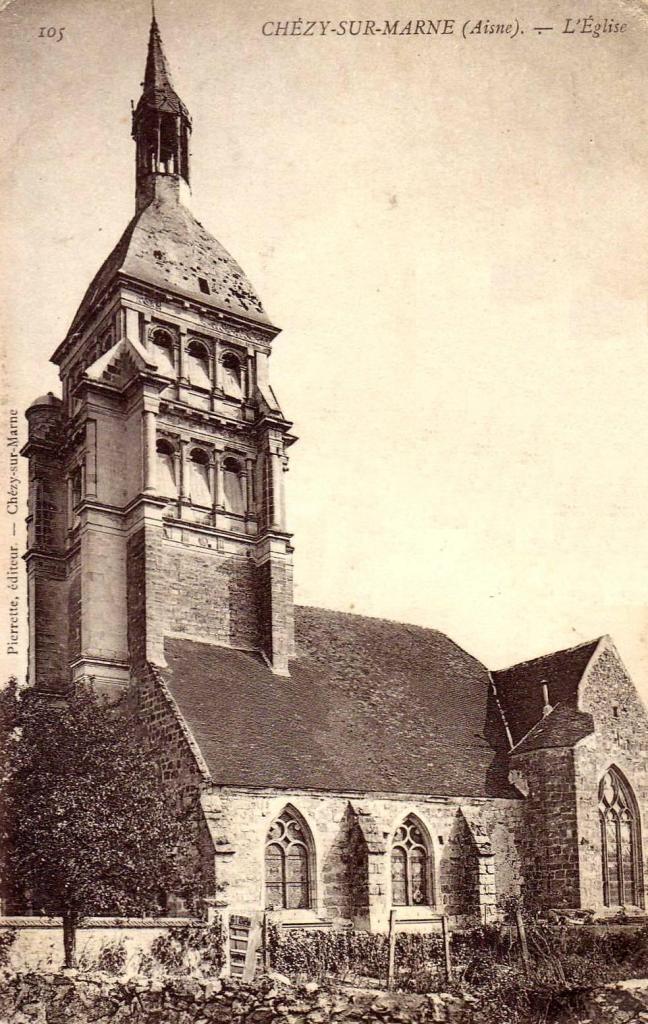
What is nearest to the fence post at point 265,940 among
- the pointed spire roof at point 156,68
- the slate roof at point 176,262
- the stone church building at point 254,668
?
the stone church building at point 254,668

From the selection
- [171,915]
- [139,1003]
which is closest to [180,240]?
[171,915]

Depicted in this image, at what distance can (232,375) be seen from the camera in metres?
33.5

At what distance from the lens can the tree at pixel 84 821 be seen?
21344mm

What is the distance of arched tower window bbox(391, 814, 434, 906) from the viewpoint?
88.9 feet

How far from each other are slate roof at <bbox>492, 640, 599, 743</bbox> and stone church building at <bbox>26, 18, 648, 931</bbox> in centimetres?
10

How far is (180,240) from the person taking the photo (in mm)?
33906

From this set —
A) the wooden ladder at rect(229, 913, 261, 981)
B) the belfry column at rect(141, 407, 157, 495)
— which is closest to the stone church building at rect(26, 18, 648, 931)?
the belfry column at rect(141, 407, 157, 495)

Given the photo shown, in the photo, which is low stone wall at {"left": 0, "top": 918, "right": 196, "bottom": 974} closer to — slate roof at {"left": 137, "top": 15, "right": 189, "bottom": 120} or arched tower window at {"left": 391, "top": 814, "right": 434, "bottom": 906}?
arched tower window at {"left": 391, "top": 814, "right": 434, "bottom": 906}

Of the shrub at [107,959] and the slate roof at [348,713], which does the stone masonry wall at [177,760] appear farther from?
the shrub at [107,959]

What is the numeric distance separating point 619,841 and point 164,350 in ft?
62.5

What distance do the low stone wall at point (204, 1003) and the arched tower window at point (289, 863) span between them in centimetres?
794

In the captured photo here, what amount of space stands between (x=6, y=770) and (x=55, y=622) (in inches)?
321

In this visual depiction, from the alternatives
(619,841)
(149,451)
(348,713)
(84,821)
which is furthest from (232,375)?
(619,841)

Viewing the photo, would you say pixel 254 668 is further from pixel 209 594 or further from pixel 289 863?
pixel 289 863
